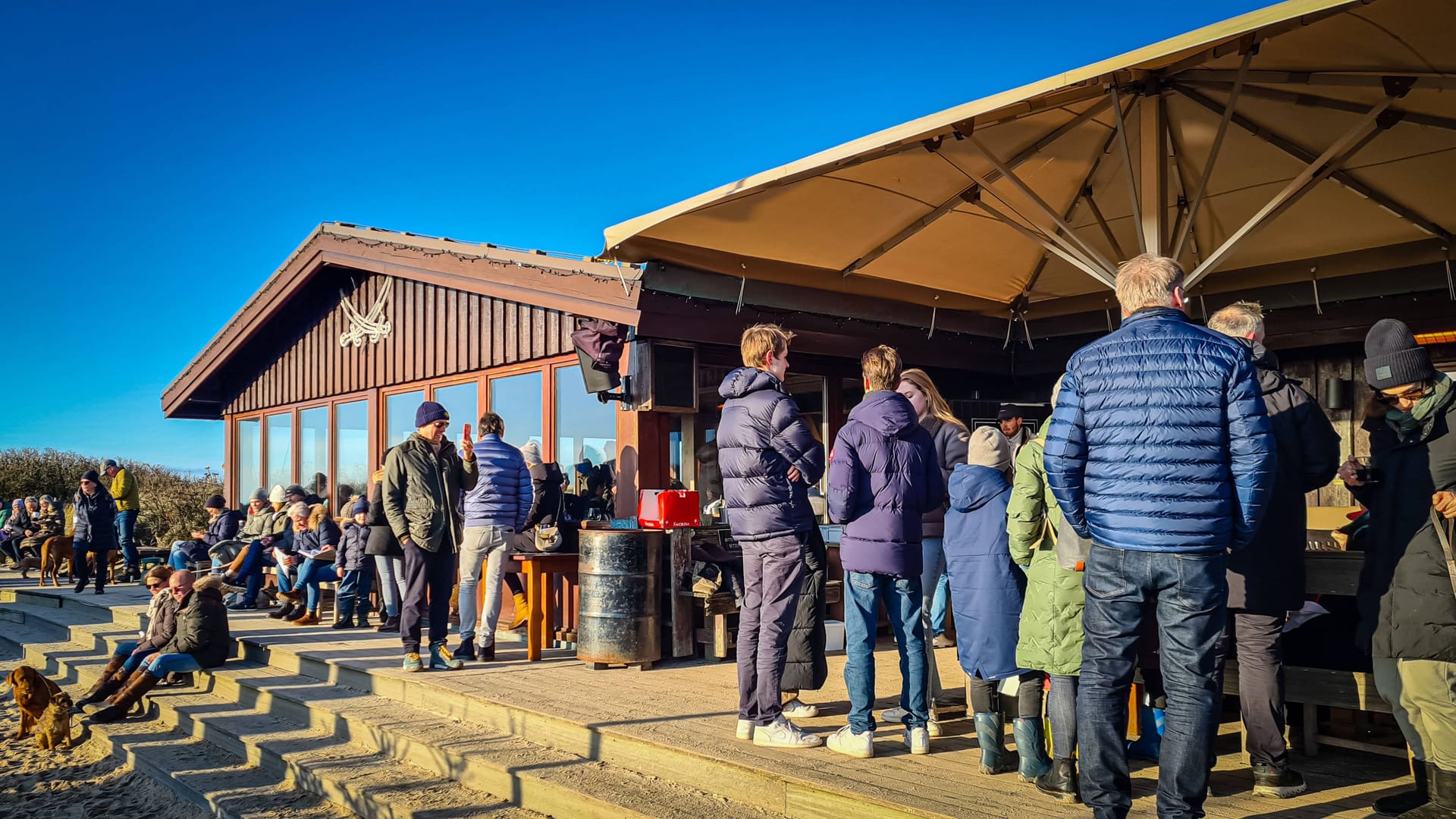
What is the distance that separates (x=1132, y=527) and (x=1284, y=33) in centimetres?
245

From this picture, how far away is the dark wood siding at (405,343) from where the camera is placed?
369 inches

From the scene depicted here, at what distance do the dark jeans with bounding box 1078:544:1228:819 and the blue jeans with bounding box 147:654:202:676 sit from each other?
7.07 meters

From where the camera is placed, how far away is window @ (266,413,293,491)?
1332 cm

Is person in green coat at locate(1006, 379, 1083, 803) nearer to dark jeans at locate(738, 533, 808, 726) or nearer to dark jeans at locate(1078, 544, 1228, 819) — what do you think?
dark jeans at locate(1078, 544, 1228, 819)

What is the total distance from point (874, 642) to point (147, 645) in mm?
6223

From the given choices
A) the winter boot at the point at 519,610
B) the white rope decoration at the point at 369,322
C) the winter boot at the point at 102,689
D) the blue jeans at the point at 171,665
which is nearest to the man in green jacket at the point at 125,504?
the white rope decoration at the point at 369,322

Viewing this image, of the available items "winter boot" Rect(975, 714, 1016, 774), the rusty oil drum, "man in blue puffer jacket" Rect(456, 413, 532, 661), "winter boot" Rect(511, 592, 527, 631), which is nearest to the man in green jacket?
"winter boot" Rect(511, 592, 527, 631)

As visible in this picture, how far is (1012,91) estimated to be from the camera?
4.49 m

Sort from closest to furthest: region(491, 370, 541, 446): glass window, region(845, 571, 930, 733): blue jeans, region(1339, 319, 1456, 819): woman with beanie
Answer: region(1339, 319, 1456, 819): woman with beanie
region(845, 571, 930, 733): blue jeans
region(491, 370, 541, 446): glass window

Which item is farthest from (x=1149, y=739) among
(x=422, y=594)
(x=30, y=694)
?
(x=30, y=694)

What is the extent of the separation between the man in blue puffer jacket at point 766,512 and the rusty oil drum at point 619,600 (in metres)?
2.08

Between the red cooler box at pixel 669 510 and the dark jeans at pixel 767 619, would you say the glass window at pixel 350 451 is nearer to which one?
the red cooler box at pixel 669 510

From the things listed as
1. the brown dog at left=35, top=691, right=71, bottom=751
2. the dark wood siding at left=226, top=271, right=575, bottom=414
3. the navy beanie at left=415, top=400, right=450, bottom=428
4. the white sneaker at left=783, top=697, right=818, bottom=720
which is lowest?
the brown dog at left=35, top=691, right=71, bottom=751

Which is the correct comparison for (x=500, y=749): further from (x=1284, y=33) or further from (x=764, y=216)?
(x=1284, y=33)
